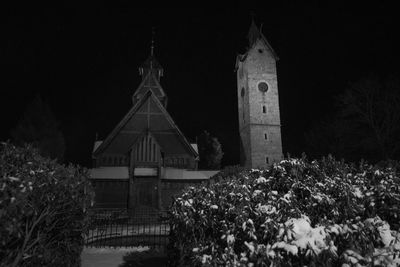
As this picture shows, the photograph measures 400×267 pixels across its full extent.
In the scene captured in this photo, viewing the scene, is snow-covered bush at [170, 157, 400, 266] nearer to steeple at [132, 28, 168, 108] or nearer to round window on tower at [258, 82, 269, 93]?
steeple at [132, 28, 168, 108]

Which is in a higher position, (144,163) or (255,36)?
(255,36)

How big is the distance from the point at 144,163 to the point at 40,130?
19.3 meters

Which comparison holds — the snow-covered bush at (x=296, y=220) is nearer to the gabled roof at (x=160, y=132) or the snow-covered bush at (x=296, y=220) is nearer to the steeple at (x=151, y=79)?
the gabled roof at (x=160, y=132)

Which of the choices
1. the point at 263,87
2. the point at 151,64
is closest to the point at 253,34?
the point at 263,87

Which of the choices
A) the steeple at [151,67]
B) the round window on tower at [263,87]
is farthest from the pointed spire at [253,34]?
the steeple at [151,67]

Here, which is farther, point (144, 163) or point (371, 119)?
point (371, 119)

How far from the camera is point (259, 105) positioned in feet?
115

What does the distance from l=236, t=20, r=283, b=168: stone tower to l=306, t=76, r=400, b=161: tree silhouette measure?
820cm

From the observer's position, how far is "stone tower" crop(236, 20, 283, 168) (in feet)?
109

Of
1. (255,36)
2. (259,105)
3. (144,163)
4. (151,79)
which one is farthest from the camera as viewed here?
(255,36)

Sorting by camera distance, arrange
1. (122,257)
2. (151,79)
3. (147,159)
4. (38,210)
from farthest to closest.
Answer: (151,79), (147,159), (122,257), (38,210)

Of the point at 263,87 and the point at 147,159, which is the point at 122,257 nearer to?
the point at 147,159

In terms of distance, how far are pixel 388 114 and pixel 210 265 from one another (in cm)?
2808

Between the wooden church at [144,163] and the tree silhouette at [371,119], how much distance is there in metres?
15.6
